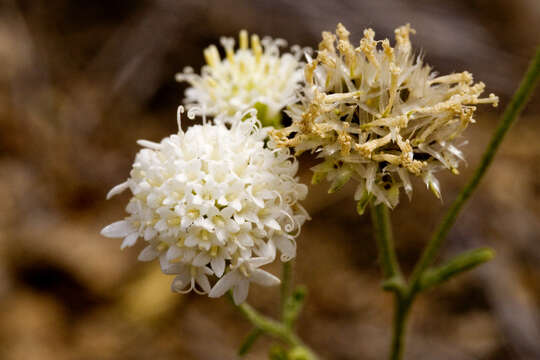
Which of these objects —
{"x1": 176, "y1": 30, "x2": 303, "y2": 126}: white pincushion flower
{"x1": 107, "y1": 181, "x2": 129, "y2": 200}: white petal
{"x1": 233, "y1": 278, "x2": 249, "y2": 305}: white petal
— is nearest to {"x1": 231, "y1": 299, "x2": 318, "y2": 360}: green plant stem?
{"x1": 233, "y1": 278, "x2": 249, "y2": 305}: white petal

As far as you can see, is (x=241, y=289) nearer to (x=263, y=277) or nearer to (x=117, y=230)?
(x=263, y=277)

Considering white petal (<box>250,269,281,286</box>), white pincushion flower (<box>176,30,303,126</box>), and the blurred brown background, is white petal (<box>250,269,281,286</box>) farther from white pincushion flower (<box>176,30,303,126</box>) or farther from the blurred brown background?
the blurred brown background

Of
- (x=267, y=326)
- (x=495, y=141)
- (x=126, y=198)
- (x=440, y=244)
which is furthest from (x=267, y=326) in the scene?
(x=126, y=198)

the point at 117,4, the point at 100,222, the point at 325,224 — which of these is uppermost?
the point at 117,4

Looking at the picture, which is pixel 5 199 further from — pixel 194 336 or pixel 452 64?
pixel 452 64

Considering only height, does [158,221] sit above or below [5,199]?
above

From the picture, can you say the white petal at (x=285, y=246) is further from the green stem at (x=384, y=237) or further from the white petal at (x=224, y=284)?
the green stem at (x=384, y=237)

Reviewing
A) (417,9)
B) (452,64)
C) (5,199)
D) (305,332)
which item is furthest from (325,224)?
(5,199)
